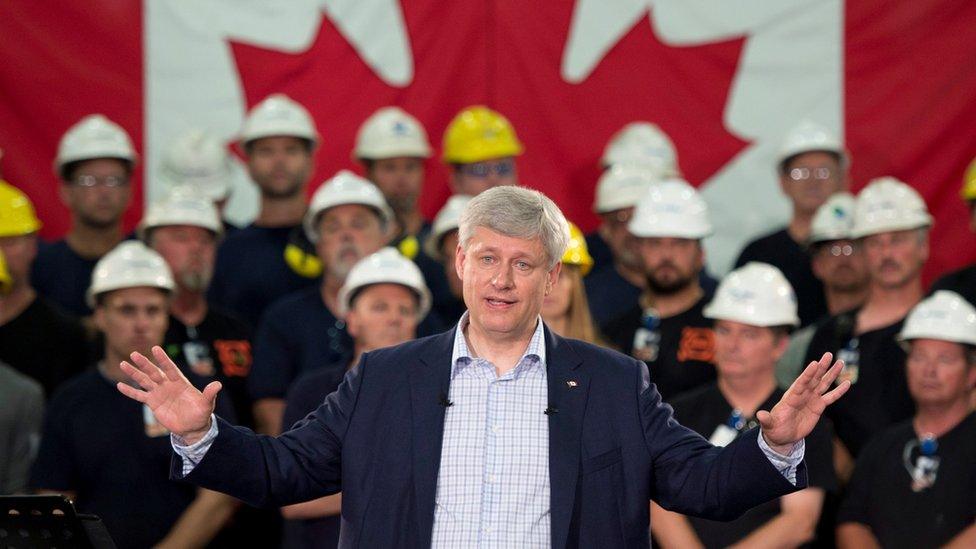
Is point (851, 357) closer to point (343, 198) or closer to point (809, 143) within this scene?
point (809, 143)

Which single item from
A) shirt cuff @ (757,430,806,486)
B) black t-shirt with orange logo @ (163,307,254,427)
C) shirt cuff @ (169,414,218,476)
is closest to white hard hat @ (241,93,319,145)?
black t-shirt with orange logo @ (163,307,254,427)

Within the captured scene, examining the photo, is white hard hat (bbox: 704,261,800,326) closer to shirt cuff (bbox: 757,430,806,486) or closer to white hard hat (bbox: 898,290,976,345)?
white hard hat (bbox: 898,290,976,345)

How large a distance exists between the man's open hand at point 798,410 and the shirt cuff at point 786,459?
1 centimetres

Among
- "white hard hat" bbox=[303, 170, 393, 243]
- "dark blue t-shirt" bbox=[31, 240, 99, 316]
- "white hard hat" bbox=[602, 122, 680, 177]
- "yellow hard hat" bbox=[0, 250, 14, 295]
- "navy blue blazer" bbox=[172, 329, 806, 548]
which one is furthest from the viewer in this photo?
"white hard hat" bbox=[602, 122, 680, 177]

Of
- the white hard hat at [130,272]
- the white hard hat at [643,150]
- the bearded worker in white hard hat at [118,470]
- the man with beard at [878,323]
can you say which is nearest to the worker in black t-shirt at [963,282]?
the man with beard at [878,323]

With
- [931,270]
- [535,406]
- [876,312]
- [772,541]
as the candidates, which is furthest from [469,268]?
[931,270]

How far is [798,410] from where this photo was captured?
336cm

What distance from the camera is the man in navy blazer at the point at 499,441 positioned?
3420 mm

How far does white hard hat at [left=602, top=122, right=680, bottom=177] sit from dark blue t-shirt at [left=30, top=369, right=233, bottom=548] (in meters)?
2.96

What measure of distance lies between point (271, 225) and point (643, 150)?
1.94 m

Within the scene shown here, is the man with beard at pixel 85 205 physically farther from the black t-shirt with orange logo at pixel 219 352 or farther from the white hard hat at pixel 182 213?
the black t-shirt with orange logo at pixel 219 352

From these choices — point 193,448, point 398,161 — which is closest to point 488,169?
point 398,161

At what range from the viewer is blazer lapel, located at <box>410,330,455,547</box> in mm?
3459

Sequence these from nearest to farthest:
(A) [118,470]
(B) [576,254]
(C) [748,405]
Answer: (A) [118,470] → (C) [748,405] → (B) [576,254]
